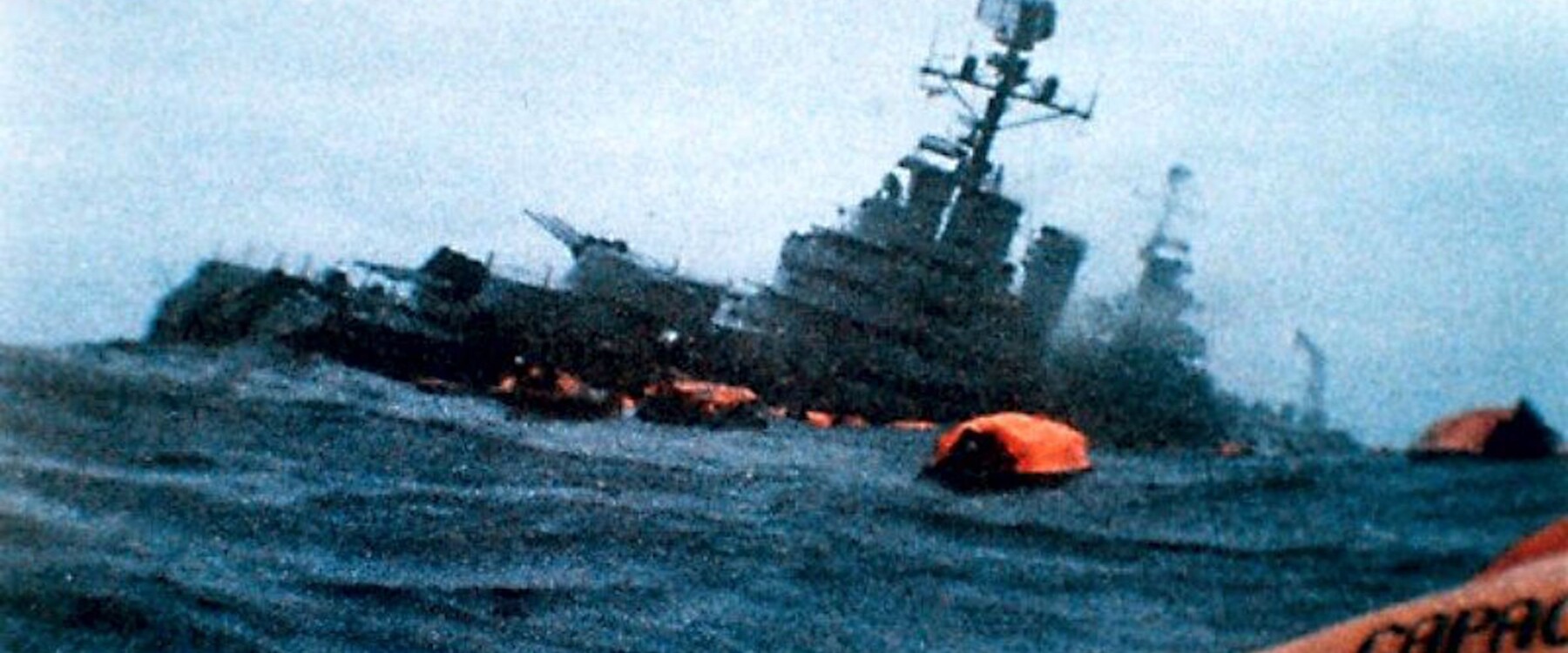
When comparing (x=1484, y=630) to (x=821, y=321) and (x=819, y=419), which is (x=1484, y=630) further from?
(x=821, y=321)

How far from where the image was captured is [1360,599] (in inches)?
274

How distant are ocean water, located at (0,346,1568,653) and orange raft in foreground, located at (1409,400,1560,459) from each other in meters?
0.52

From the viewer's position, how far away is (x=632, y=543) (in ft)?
25.4

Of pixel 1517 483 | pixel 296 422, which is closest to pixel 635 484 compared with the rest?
pixel 296 422

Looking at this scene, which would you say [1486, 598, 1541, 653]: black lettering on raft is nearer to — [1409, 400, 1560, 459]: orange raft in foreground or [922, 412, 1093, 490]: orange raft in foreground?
[922, 412, 1093, 490]: orange raft in foreground

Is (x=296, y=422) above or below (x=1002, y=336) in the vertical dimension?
below

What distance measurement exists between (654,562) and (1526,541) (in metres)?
5.31

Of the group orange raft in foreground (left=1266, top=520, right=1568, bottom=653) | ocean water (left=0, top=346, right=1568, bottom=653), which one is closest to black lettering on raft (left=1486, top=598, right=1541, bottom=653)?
orange raft in foreground (left=1266, top=520, right=1568, bottom=653)

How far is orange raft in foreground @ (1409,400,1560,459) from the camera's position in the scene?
12.5 m

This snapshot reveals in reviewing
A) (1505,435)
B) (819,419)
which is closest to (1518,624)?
(1505,435)

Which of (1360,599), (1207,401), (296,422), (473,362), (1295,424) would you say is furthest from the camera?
(1295,424)

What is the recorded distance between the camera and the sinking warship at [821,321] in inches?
1097

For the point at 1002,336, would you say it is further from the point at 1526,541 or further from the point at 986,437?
the point at 1526,541

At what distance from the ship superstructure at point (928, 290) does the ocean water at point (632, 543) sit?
18.3 meters
